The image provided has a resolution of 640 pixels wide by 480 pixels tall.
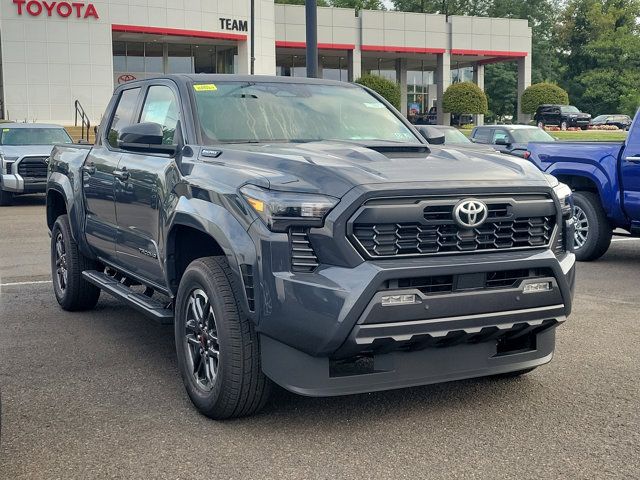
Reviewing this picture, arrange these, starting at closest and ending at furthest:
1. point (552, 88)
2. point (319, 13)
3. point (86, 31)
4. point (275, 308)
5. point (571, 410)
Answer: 1. point (275, 308)
2. point (571, 410)
3. point (86, 31)
4. point (319, 13)
5. point (552, 88)

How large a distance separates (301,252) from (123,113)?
311 cm

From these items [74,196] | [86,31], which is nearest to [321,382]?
[74,196]

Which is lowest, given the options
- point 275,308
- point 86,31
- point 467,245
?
point 275,308

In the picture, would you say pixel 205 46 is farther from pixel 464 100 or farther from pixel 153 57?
pixel 464 100

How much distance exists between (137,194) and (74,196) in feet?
5.21

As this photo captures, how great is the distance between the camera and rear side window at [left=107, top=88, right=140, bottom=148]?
637cm

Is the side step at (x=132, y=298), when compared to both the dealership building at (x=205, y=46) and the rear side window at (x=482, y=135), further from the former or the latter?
the dealership building at (x=205, y=46)

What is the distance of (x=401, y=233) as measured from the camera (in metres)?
4.04

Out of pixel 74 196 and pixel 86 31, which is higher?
pixel 86 31

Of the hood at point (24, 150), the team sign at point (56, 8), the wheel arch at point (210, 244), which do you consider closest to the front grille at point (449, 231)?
the wheel arch at point (210, 244)

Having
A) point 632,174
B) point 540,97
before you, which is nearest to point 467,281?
Answer: point 632,174

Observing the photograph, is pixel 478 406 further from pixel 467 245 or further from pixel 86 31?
pixel 86 31

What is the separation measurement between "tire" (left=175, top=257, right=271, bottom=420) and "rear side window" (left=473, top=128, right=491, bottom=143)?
57.6 ft

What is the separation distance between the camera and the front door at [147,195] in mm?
5199
